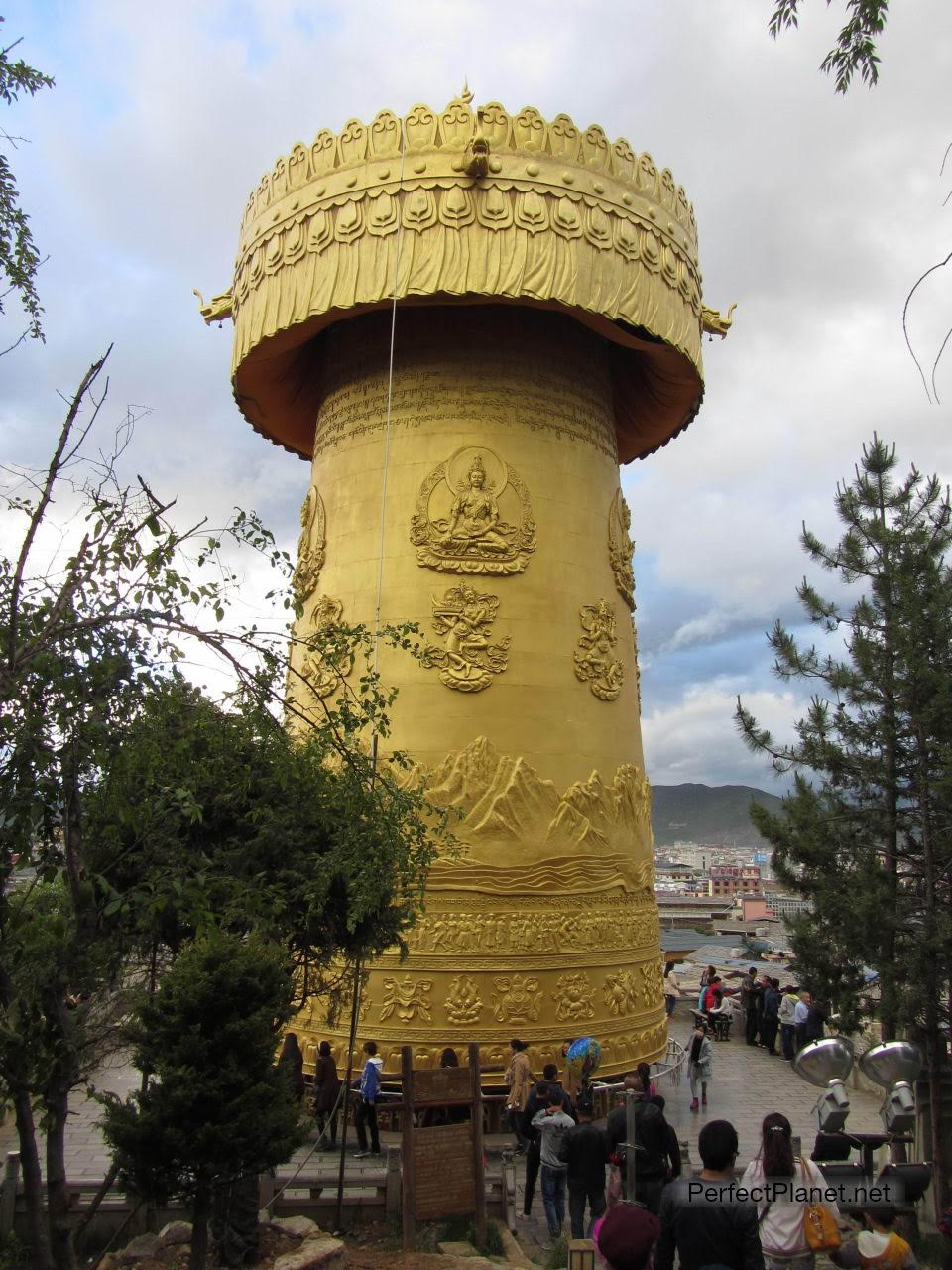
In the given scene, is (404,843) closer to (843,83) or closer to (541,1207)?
(541,1207)

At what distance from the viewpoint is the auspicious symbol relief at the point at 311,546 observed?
1370cm

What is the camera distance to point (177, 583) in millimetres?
4656

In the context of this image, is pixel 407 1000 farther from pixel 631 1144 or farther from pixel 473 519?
pixel 473 519

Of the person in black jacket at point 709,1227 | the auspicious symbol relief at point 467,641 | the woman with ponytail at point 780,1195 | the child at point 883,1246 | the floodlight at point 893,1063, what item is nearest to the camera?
the person in black jacket at point 709,1227

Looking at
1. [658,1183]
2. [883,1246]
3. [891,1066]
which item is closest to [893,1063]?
[891,1066]

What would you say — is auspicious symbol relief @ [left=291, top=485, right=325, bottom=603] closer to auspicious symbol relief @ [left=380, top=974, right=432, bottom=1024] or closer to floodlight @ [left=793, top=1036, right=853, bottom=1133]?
auspicious symbol relief @ [left=380, top=974, right=432, bottom=1024]

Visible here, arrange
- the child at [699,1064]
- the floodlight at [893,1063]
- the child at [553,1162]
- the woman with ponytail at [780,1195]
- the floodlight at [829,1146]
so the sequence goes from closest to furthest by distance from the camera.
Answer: the woman with ponytail at [780,1195] < the floodlight at [829,1146] < the floodlight at [893,1063] < the child at [553,1162] < the child at [699,1064]

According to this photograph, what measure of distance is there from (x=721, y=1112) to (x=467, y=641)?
20.5 ft

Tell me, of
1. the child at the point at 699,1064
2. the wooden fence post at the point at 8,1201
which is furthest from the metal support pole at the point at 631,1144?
the child at the point at 699,1064

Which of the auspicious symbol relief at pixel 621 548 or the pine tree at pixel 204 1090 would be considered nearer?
the pine tree at pixel 204 1090

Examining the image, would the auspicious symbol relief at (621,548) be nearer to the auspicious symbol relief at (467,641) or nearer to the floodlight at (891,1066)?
the auspicious symbol relief at (467,641)

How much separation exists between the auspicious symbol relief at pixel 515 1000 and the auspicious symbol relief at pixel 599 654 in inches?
144

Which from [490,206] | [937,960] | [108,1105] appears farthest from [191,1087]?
[490,206]

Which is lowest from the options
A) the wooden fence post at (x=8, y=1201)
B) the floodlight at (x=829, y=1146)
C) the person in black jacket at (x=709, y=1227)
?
the wooden fence post at (x=8, y=1201)
